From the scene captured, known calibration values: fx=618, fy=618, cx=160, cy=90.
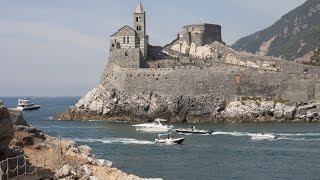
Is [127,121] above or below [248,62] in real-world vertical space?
below

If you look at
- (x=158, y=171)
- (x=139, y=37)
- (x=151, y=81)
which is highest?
(x=139, y=37)

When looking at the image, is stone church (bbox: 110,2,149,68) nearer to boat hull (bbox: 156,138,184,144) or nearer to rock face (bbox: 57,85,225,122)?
rock face (bbox: 57,85,225,122)

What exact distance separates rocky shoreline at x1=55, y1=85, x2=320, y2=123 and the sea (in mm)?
6433

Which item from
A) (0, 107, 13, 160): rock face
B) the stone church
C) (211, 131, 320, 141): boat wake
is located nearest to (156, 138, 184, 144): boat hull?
(211, 131, 320, 141): boat wake

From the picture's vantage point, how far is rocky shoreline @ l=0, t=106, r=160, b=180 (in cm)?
2540

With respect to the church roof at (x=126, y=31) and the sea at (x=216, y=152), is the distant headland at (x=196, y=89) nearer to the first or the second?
the church roof at (x=126, y=31)

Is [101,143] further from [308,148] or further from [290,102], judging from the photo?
[290,102]

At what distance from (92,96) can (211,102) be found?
19129 mm

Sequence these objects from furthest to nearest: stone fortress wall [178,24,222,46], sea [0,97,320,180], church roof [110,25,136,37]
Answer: stone fortress wall [178,24,222,46] → church roof [110,25,136,37] → sea [0,97,320,180]

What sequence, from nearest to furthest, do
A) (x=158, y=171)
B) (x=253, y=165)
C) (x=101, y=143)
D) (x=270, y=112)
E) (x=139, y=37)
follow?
(x=158, y=171) < (x=253, y=165) < (x=101, y=143) < (x=270, y=112) < (x=139, y=37)

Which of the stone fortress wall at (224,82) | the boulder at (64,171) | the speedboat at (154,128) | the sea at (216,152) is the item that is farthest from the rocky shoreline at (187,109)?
the boulder at (64,171)

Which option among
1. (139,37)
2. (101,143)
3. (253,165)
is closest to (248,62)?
(139,37)

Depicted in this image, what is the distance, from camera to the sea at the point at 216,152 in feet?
141

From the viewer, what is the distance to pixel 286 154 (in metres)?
52.6
